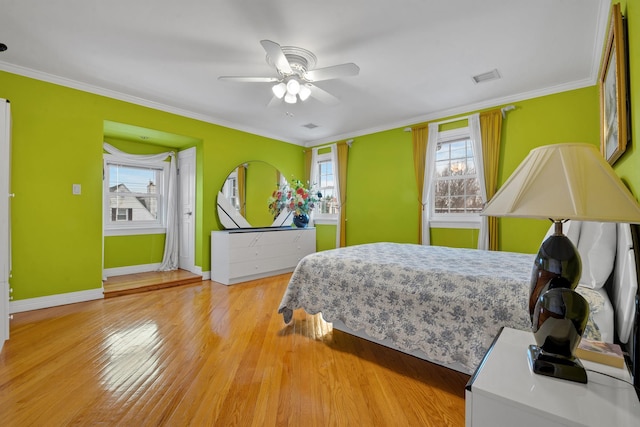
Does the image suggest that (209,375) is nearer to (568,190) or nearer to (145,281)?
(568,190)

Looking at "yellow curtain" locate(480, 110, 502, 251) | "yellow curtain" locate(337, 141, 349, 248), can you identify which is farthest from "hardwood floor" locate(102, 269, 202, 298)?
"yellow curtain" locate(480, 110, 502, 251)

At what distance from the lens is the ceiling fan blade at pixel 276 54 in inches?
81.1

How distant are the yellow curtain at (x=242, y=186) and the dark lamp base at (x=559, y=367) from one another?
4.57m

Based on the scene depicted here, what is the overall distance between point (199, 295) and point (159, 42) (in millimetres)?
2858

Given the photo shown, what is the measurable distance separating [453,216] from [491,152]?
977 millimetres

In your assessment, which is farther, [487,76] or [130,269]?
[130,269]

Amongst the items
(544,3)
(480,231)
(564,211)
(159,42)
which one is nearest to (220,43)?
(159,42)

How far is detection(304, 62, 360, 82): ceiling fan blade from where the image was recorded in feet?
7.68

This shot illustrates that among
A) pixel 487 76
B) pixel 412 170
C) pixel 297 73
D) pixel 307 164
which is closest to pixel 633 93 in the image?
pixel 487 76

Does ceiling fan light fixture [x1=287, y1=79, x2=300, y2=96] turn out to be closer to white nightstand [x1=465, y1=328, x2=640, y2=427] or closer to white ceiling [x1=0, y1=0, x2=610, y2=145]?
white ceiling [x1=0, y1=0, x2=610, y2=145]

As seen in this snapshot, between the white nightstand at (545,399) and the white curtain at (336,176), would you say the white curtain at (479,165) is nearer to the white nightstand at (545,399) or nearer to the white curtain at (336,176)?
the white curtain at (336,176)

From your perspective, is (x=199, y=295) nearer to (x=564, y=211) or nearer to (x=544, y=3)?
(x=564, y=211)

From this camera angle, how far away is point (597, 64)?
2.84 m

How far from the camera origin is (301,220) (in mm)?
5570
